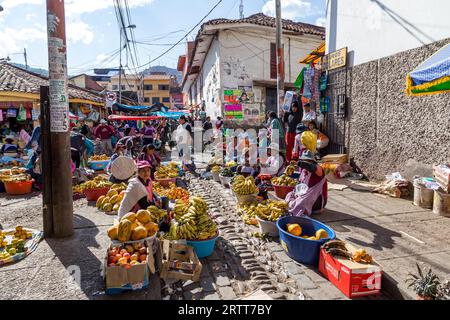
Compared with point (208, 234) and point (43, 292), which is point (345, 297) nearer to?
point (208, 234)

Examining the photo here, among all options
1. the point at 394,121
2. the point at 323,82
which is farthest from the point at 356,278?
the point at 323,82

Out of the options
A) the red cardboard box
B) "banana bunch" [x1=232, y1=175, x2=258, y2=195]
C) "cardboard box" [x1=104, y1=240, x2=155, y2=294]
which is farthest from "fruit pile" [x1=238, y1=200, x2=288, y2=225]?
"cardboard box" [x1=104, y1=240, x2=155, y2=294]

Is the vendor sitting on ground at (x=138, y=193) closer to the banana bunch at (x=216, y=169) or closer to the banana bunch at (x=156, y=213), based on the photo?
the banana bunch at (x=156, y=213)

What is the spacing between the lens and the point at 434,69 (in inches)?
179

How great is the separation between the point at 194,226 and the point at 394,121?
587cm

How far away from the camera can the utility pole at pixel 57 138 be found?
189 inches

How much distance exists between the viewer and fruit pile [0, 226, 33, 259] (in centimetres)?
438

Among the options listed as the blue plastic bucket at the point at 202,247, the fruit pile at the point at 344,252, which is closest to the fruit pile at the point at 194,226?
the blue plastic bucket at the point at 202,247

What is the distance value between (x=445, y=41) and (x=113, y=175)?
7.66 metres

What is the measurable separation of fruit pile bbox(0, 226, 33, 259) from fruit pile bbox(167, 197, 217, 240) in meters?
2.16

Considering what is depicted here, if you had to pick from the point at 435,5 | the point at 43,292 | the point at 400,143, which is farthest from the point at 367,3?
the point at 43,292

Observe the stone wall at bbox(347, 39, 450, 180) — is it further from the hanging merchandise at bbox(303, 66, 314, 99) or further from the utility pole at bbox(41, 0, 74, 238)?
the utility pole at bbox(41, 0, 74, 238)

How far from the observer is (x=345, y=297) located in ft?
11.3

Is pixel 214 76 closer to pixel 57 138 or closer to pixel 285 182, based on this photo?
pixel 285 182
